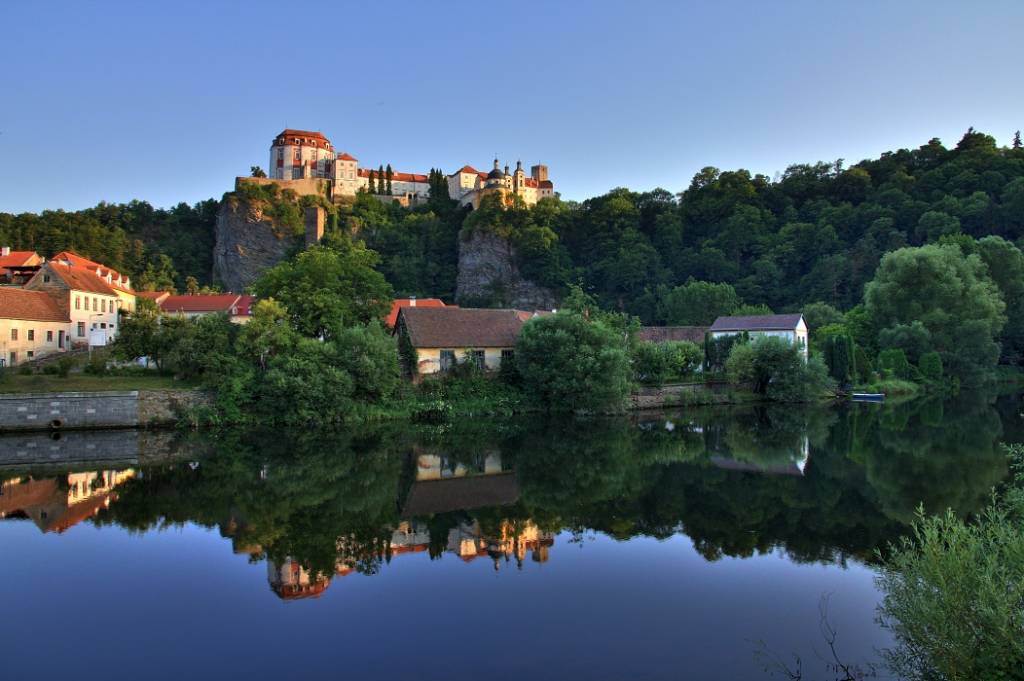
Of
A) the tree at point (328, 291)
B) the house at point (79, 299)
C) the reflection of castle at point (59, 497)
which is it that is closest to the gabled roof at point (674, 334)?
the tree at point (328, 291)

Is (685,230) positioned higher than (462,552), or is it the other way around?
(685,230)

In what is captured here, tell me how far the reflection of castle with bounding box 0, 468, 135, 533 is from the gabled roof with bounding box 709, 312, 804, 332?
43.8 meters

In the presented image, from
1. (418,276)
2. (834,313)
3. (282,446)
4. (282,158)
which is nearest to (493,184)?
(418,276)

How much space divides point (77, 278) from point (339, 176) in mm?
58094

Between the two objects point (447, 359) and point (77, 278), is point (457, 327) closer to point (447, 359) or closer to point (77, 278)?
point (447, 359)

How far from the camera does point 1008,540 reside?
24.2 feet

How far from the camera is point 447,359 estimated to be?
3728 cm

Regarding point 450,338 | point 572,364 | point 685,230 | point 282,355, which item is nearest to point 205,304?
point 450,338

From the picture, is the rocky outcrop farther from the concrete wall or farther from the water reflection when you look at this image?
the water reflection

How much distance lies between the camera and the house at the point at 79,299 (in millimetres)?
41375

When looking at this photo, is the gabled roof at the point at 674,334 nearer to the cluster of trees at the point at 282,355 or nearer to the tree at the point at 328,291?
the tree at the point at 328,291

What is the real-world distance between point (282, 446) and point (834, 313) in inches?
2149

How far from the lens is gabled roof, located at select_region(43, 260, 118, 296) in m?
42.2

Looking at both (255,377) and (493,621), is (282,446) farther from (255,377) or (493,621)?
(493,621)
